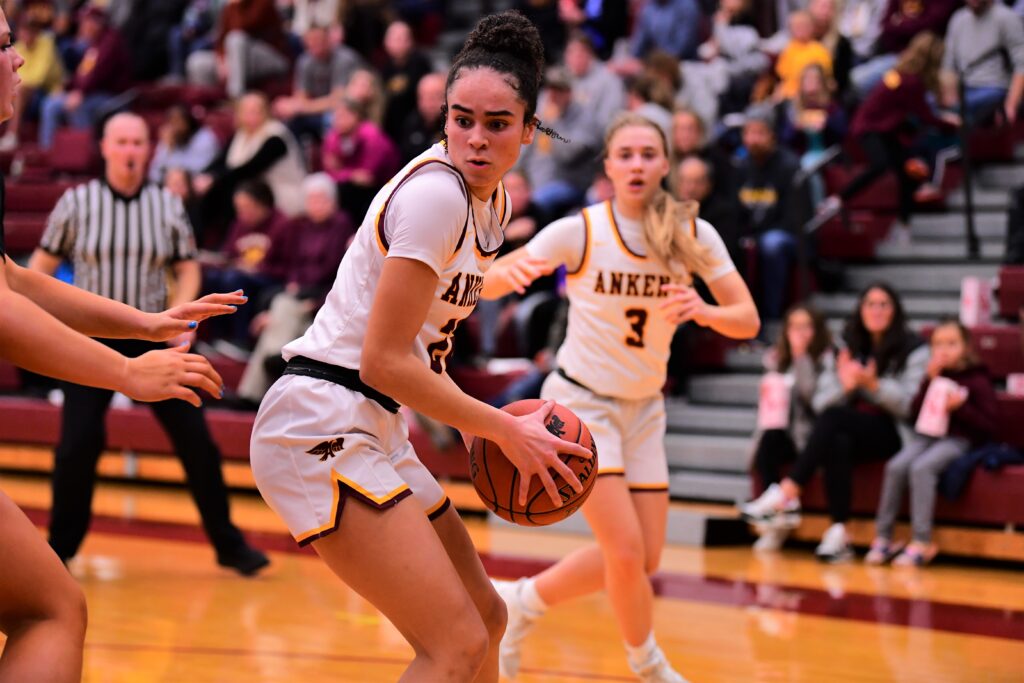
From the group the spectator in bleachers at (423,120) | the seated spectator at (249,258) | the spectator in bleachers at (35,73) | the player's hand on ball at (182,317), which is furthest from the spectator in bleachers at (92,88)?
the player's hand on ball at (182,317)

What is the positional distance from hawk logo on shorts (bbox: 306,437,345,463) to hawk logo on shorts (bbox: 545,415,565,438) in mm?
493

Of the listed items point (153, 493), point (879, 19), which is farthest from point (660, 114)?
point (153, 493)

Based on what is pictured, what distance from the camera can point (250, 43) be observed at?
47.8 feet

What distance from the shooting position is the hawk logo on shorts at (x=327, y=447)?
10.6ft

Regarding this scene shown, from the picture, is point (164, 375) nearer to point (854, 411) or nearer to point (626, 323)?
point (626, 323)

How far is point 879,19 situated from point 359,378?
389 inches

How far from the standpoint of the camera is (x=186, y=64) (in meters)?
16.1

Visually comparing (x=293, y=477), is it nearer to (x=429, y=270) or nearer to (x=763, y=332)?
(x=429, y=270)

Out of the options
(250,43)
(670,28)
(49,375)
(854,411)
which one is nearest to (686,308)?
(49,375)

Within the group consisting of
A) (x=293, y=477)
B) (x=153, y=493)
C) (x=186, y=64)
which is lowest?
(x=153, y=493)

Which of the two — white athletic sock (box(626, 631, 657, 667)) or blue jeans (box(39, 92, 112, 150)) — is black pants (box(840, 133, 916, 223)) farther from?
blue jeans (box(39, 92, 112, 150))

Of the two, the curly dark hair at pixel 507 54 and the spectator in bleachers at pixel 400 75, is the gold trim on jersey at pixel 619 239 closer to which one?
the curly dark hair at pixel 507 54

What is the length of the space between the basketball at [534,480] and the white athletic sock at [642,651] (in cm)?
148

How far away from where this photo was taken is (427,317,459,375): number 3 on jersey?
3404 mm
